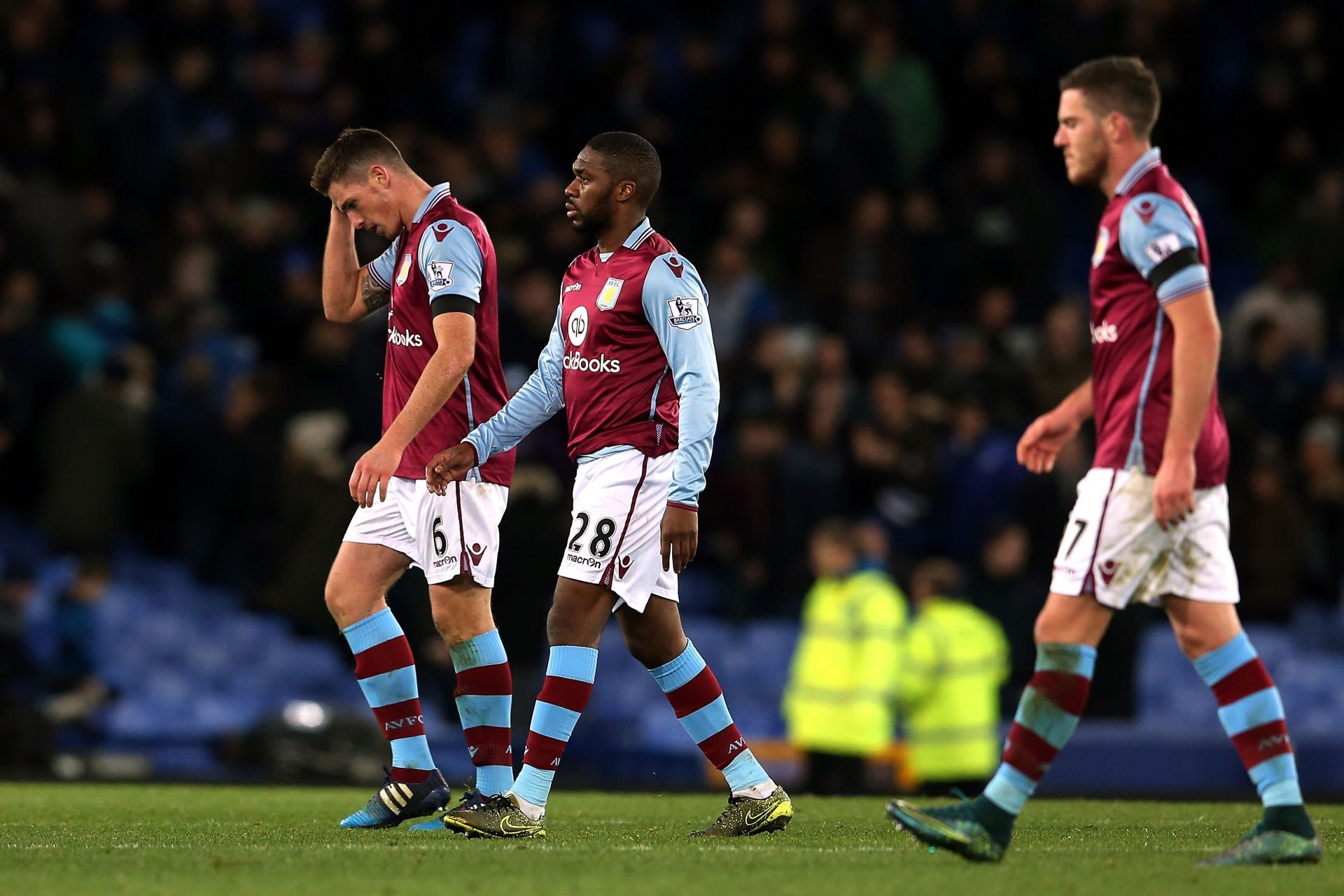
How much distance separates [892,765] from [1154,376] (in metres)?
8.23

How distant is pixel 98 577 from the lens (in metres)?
14.1

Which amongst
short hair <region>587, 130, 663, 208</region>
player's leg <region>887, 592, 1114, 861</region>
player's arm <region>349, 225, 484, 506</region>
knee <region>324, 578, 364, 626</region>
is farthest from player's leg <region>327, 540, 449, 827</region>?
player's leg <region>887, 592, 1114, 861</region>

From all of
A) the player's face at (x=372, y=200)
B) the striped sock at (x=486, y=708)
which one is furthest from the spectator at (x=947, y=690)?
the player's face at (x=372, y=200)

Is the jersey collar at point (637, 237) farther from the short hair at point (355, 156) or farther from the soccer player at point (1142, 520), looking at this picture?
the soccer player at point (1142, 520)

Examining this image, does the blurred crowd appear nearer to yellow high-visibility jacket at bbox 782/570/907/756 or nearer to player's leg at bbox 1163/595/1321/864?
yellow high-visibility jacket at bbox 782/570/907/756

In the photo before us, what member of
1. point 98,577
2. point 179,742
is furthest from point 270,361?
point 179,742

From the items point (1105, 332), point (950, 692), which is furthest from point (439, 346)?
point (950, 692)

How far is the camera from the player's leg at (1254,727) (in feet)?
19.5

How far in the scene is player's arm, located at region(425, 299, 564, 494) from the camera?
725cm

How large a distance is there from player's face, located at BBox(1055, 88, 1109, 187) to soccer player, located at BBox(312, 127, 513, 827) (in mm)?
2367

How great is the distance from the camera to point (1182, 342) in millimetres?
5766

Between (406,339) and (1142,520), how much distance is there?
3096 millimetres

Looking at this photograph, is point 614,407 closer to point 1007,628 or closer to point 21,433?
point 1007,628

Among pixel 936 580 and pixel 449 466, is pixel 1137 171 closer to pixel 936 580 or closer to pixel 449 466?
pixel 449 466
